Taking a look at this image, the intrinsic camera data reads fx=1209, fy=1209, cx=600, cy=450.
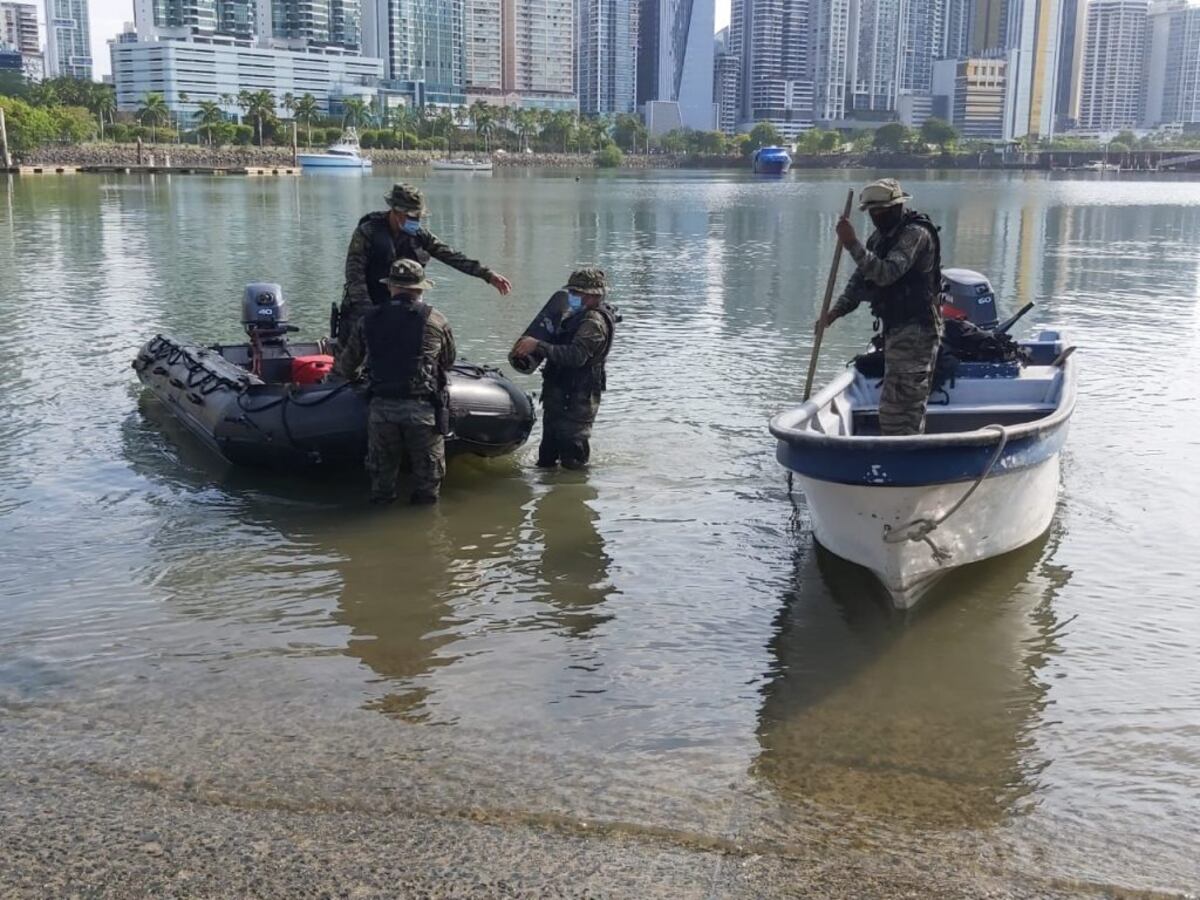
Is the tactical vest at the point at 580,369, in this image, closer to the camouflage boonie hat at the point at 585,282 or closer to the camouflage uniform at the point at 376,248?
the camouflage boonie hat at the point at 585,282

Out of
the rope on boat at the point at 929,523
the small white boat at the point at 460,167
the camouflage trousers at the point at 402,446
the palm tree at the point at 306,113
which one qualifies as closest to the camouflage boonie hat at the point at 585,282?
the camouflage trousers at the point at 402,446

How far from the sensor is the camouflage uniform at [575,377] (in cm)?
874

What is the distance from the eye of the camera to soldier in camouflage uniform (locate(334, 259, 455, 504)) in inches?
310

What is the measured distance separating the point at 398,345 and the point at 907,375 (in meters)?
3.25

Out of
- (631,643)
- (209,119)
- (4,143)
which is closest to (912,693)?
(631,643)

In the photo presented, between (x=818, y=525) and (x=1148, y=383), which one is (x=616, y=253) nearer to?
(x=1148, y=383)

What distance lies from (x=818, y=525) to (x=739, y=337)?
10025 mm

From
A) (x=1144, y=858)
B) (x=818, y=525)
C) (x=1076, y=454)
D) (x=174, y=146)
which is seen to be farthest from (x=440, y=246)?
(x=174, y=146)

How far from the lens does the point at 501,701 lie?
18.4ft

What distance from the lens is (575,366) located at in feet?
28.7

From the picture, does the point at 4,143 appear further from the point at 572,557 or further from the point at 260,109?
the point at 572,557

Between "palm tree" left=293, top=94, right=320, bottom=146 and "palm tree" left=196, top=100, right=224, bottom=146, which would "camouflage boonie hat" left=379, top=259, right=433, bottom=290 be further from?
"palm tree" left=293, top=94, right=320, bottom=146

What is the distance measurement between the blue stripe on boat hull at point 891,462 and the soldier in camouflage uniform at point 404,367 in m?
2.63

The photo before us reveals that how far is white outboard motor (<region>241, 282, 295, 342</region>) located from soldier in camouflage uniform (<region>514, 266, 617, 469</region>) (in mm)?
3194
